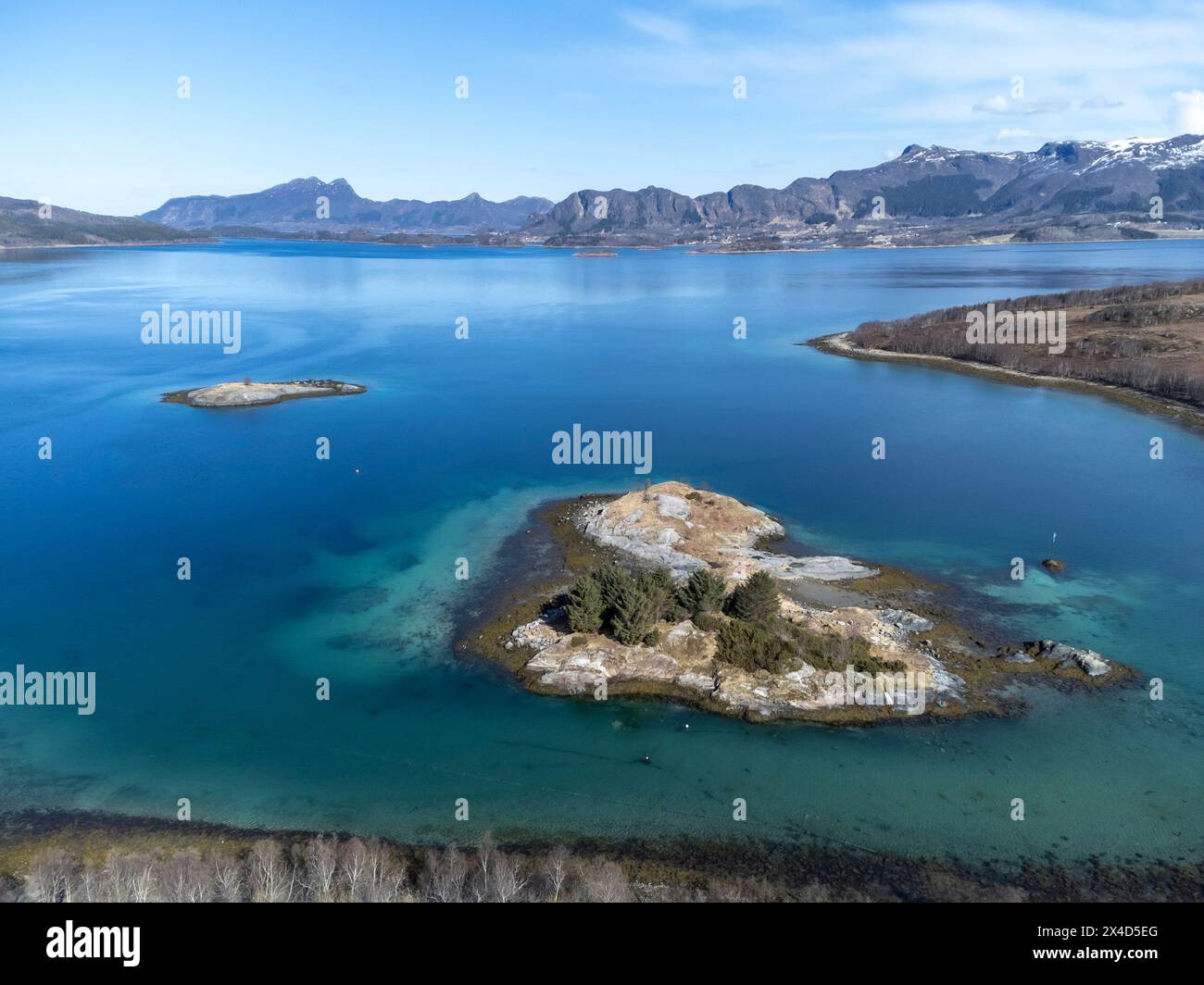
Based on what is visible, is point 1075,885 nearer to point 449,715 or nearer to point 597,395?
point 449,715

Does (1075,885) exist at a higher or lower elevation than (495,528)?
lower

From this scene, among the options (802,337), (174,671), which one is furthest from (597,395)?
(174,671)

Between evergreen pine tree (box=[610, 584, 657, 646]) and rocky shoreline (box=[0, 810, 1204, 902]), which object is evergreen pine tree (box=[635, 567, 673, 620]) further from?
rocky shoreline (box=[0, 810, 1204, 902])

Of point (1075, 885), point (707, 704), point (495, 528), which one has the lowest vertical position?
point (1075, 885)

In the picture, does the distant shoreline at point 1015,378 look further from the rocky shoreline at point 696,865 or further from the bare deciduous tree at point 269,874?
the bare deciduous tree at point 269,874

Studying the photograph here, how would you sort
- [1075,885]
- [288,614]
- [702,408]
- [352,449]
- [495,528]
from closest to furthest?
[1075,885] < [288,614] < [495,528] < [352,449] < [702,408]

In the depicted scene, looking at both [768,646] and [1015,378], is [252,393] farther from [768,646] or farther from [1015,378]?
[1015,378]
